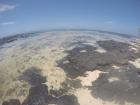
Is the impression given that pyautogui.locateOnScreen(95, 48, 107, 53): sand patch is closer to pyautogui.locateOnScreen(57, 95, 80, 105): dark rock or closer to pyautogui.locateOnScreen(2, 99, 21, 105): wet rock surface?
pyautogui.locateOnScreen(57, 95, 80, 105): dark rock

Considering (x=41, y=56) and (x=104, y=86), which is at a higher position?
(x=41, y=56)

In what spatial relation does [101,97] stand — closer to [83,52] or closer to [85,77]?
[85,77]

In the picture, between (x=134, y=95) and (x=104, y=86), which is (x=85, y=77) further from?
(x=134, y=95)

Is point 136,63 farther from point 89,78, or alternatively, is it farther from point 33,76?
point 33,76

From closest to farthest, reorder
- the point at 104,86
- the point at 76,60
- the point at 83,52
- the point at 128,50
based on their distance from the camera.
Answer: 1. the point at 104,86
2. the point at 76,60
3. the point at 83,52
4. the point at 128,50

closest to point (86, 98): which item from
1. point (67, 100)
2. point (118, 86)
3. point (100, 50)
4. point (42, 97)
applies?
point (67, 100)

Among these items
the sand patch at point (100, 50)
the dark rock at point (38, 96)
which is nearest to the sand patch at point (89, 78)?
the dark rock at point (38, 96)

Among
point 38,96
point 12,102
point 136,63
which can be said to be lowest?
point 12,102

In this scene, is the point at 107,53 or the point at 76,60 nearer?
the point at 76,60

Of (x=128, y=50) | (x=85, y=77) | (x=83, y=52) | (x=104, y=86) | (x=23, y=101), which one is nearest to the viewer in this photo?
(x=23, y=101)

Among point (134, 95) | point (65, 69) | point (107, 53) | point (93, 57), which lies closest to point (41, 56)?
point (65, 69)
